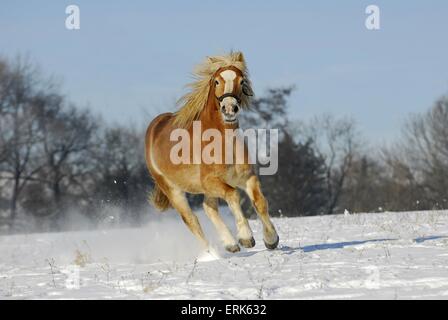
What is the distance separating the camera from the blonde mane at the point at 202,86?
931 centimetres

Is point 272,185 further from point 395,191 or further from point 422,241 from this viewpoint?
point 422,241

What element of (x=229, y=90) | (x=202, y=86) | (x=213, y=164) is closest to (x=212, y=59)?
Result: (x=202, y=86)

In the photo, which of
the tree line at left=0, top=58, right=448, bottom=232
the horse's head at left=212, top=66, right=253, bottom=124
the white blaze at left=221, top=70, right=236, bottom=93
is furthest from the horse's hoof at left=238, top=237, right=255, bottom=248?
the tree line at left=0, top=58, right=448, bottom=232

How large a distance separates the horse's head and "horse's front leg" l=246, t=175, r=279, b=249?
2.70 feet

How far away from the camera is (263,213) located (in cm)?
842

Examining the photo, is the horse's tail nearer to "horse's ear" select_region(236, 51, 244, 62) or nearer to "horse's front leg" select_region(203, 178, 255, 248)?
"horse's front leg" select_region(203, 178, 255, 248)

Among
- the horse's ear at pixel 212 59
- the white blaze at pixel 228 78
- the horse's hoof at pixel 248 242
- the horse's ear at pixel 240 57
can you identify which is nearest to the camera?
the horse's hoof at pixel 248 242

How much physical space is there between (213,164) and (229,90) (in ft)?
3.09

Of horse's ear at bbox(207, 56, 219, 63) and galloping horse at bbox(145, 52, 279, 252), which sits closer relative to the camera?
galloping horse at bbox(145, 52, 279, 252)

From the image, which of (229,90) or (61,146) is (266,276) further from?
(61,146)

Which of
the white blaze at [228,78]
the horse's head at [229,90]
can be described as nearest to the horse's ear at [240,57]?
the horse's head at [229,90]

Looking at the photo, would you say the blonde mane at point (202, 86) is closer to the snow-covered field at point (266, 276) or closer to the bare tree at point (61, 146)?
the snow-covered field at point (266, 276)

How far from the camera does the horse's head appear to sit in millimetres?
8414

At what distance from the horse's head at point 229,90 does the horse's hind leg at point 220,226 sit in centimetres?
133
